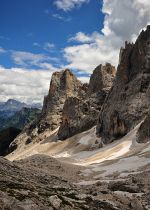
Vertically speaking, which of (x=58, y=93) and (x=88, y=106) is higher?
(x=58, y=93)

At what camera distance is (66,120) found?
125 meters

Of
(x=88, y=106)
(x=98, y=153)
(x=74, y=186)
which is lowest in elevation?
(x=74, y=186)

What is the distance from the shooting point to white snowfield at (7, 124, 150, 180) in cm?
5116

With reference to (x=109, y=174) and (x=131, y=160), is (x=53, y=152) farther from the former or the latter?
(x=109, y=174)

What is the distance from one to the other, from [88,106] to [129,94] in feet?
90.8

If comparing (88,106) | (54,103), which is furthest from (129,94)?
(54,103)

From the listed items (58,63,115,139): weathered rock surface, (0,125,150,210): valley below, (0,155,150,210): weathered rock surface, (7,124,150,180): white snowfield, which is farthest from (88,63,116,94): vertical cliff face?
(0,155,150,210): weathered rock surface

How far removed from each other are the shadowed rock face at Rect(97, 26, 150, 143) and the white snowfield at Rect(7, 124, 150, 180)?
4.39 meters

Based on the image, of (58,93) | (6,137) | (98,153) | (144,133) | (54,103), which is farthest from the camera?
(6,137)

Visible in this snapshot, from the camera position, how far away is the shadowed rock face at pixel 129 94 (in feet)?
300

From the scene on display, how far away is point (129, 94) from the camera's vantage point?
96.9 metres

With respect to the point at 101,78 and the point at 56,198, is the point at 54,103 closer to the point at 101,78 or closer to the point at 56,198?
the point at 101,78

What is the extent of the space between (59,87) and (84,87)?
32.6 feet

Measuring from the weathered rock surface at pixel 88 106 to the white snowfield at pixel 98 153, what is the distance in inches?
166
